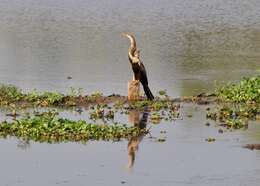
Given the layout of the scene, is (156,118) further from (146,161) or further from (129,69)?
(129,69)

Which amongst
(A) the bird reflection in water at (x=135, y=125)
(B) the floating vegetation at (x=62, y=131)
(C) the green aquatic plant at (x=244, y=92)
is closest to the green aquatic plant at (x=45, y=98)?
(A) the bird reflection in water at (x=135, y=125)

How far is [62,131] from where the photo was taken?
655 inches

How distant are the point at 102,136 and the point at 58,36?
1461cm

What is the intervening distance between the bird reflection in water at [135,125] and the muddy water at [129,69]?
0.11m

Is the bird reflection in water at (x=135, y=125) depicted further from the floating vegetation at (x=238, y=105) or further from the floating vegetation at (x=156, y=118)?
the floating vegetation at (x=238, y=105)

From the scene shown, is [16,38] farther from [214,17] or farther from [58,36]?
[214,17]

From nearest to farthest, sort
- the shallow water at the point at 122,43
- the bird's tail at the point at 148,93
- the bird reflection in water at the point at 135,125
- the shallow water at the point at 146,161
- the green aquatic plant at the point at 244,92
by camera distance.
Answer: the shallow water at the point at 146,161
the bird reflection in water at the point at 135,125
the green aquatic plant at the point at 244,92
the bird's tail at the point at 148,93
the shallow water at the point at 122,43

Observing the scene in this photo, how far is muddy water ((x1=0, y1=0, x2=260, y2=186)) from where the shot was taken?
48.3ft

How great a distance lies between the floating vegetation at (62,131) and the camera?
54.6 feet

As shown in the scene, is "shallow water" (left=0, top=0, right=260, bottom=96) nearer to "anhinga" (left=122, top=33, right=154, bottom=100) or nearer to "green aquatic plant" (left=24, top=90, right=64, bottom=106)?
"anhinga" (left=122, top=33, right=154, bottom=100)

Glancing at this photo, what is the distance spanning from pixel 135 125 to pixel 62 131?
5.66ft

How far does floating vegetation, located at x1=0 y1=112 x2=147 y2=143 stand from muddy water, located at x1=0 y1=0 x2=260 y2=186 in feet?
0.93

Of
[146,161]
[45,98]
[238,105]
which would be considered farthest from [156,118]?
[146,161]

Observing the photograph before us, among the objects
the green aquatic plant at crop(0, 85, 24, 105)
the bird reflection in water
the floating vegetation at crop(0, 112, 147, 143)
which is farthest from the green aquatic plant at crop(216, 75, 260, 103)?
the green aquatic plant at crop(0, 85, 24, 105)
